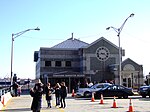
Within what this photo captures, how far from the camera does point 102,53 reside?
56969 millimetres

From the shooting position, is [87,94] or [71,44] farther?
[71,44]

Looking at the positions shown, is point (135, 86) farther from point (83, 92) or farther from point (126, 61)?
point (83, 92)

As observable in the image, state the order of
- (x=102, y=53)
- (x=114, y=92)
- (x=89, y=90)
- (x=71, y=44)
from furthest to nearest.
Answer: (x=71, y=44) < (x=102, y=53) < (x=89, y=90) < (x=114, y=92)

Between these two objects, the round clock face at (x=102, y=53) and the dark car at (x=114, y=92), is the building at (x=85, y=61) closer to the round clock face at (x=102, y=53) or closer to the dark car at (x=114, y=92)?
the round clock face at (x=102, y=53)

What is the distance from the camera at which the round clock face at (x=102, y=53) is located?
56659 mm

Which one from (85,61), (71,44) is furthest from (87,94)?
(71,44)

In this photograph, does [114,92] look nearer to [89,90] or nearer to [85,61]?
[89,90]

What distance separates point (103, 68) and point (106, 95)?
25.6 metres

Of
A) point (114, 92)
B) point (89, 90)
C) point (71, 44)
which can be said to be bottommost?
point (114, 92)

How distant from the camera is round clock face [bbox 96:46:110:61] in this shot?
186 feet

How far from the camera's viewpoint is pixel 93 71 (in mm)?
55688

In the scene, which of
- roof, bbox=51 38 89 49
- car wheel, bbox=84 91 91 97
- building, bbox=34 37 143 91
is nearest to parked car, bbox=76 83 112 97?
car wheel, bbox=84 91 91 97

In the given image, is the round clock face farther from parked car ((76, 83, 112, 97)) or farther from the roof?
parked car ((76, 83, 112, 97))

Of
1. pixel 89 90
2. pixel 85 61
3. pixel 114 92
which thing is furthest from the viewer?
pixel 85 61
